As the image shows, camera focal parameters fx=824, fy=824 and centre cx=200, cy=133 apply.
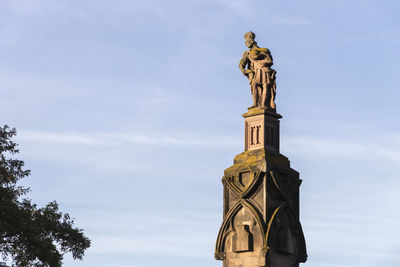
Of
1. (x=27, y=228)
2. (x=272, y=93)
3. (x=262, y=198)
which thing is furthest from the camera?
(x=27, y=228)

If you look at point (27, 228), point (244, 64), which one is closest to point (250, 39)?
point (244, 64)

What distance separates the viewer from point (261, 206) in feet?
56.0

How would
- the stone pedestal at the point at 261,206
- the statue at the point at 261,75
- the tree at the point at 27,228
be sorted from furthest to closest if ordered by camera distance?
the tree at the point at 27,228 < the statue at the point at 261,75 < the stone pedestal at the point at 261,206

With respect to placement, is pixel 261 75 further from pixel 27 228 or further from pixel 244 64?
pixel 27 228

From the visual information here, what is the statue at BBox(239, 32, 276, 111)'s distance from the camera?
18109mm

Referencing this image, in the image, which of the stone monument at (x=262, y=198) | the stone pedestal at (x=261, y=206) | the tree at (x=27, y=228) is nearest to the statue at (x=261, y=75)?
the stone monument at (x=262, y=198)

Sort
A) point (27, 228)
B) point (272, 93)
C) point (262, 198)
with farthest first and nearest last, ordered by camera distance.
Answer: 1. point (27, 228)
2. point (272, 93)
3. point (262, 198)

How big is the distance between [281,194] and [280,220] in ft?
1.78

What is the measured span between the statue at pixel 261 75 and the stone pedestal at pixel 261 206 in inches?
13.4

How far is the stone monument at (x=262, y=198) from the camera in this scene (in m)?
16.9

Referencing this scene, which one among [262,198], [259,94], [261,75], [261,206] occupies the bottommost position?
[261,206]

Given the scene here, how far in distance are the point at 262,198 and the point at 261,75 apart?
290 cm

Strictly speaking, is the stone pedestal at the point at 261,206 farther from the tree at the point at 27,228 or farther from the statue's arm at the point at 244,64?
the tree at the point at 27,228

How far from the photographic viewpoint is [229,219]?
17.5 metres
